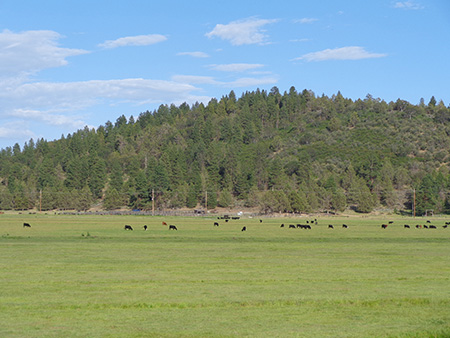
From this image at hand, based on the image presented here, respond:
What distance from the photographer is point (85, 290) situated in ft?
64.1

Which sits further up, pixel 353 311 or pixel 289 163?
pixel 289 163

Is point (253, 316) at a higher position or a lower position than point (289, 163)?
lower

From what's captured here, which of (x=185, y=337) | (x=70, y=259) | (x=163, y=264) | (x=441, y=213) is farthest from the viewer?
(x=441, y=213)

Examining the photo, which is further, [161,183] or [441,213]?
[161,183]

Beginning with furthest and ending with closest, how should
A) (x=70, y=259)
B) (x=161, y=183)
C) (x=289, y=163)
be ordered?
(x=289, y=163) → (x=161, y=183) → (x=70, y=259)

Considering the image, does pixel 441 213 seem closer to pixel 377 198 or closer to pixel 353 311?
pixel 377 198

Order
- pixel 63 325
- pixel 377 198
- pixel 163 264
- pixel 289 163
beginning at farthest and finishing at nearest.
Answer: pixel 289 163
pixel 377 198
pixel 163 264
pixel 63 325

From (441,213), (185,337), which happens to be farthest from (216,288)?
(441,213)

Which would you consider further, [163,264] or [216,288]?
[163,264]

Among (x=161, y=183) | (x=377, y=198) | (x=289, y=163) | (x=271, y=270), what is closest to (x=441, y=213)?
(x=377, y=198)

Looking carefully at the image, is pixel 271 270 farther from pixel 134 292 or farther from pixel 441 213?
pixel 441 213

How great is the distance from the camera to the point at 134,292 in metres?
19.3

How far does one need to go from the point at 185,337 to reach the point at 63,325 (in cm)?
336

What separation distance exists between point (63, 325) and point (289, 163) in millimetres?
181332
